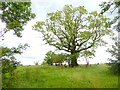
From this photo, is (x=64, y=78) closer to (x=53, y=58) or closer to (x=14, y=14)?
(x=14, y=14)

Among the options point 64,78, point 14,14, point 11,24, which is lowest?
point 64,78

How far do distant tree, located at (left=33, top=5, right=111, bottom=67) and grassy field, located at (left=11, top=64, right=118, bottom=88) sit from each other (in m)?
5.54

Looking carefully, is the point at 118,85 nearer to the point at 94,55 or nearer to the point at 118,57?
the point at 118,57

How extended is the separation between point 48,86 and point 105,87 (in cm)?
296

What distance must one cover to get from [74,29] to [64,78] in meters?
9.90

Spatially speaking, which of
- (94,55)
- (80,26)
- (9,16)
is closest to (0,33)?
(9,16)

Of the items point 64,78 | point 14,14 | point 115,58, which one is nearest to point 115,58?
point 115,58

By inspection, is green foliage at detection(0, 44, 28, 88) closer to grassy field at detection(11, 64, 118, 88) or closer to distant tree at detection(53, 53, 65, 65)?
grassy field at detection(11, 64, 118, 88)

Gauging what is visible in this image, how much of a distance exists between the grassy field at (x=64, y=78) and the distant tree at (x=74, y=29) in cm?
554

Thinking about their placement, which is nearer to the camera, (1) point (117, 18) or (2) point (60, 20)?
(1) point (117, 18)

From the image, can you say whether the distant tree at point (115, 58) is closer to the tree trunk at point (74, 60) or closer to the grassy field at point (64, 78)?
the grassy field at point (64, 78)

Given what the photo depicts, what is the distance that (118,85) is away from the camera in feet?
43.8

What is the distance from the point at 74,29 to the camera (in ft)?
79.8

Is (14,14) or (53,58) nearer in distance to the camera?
(14,14)
